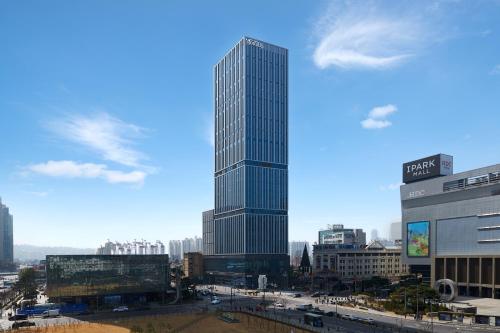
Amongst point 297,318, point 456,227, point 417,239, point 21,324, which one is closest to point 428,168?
point 456,227

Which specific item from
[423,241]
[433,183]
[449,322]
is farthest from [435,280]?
[449,322]

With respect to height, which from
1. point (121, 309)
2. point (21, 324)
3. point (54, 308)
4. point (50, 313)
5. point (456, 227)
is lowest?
point (121, 309)

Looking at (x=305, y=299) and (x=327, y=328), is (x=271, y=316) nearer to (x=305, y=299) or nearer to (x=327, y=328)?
(x=327, y=328)

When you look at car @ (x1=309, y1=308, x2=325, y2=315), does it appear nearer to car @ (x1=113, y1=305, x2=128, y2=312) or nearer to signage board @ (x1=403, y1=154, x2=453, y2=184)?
car @ (x1=113, y1=305, x2=128, y2=312)

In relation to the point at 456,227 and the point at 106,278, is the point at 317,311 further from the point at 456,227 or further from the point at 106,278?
the point at 456,227

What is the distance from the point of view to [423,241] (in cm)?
15550

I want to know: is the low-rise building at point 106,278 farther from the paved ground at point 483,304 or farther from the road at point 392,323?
the paved ground at point 483,304

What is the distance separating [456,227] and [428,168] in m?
24.4

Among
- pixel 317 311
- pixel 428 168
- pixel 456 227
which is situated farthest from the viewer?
pixel 428 168

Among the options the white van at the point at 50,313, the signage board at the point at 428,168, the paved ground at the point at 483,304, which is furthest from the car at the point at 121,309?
the signage board at the point at 428,168

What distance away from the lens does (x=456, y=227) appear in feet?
468

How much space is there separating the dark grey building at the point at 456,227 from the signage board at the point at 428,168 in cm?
38

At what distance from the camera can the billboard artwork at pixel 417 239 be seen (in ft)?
507

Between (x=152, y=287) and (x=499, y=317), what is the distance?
302ft
